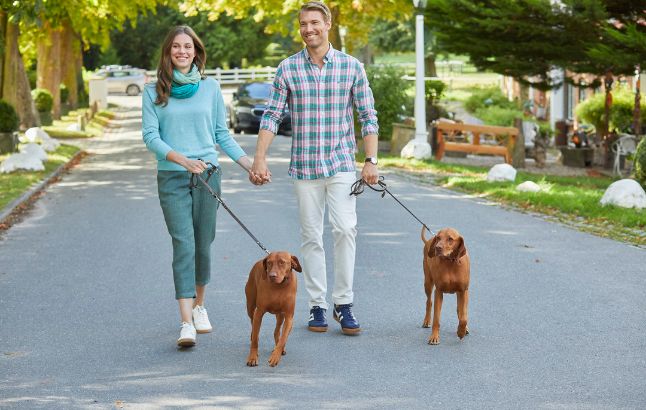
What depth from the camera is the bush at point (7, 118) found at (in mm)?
24645

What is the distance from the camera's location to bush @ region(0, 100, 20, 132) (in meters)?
24.6

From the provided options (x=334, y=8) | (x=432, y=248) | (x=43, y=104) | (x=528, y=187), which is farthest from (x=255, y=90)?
(x=432, y=248)

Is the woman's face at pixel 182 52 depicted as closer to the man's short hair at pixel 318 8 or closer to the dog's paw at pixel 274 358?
the man's short hair at pixel 318 8

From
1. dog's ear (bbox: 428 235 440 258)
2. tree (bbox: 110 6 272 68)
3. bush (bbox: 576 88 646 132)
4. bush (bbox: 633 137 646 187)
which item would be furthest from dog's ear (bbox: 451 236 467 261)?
tree (bbox: 110 6 272 68)

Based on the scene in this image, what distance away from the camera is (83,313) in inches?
331

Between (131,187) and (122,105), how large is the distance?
39.4m

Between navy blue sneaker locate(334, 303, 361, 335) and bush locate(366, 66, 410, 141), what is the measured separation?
19.8m

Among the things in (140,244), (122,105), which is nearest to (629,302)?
(140,244)

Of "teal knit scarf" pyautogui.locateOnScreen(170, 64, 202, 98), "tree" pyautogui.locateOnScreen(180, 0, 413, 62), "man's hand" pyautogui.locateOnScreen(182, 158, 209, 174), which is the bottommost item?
"man's hand" pyautogui.locateOnScreen(182, 158, 209, 174)

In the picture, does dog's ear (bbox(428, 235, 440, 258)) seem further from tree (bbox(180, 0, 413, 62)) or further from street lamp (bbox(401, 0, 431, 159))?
tree (bbox(180, 0, 413, 62))

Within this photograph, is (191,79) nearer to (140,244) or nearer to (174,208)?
(174,208)

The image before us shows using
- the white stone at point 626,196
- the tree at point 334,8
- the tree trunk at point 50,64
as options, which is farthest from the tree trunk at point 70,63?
the white stone at point 626,196

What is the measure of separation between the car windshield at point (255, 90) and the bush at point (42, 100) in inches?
244

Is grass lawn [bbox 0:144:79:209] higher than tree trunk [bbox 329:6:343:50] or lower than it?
lower
